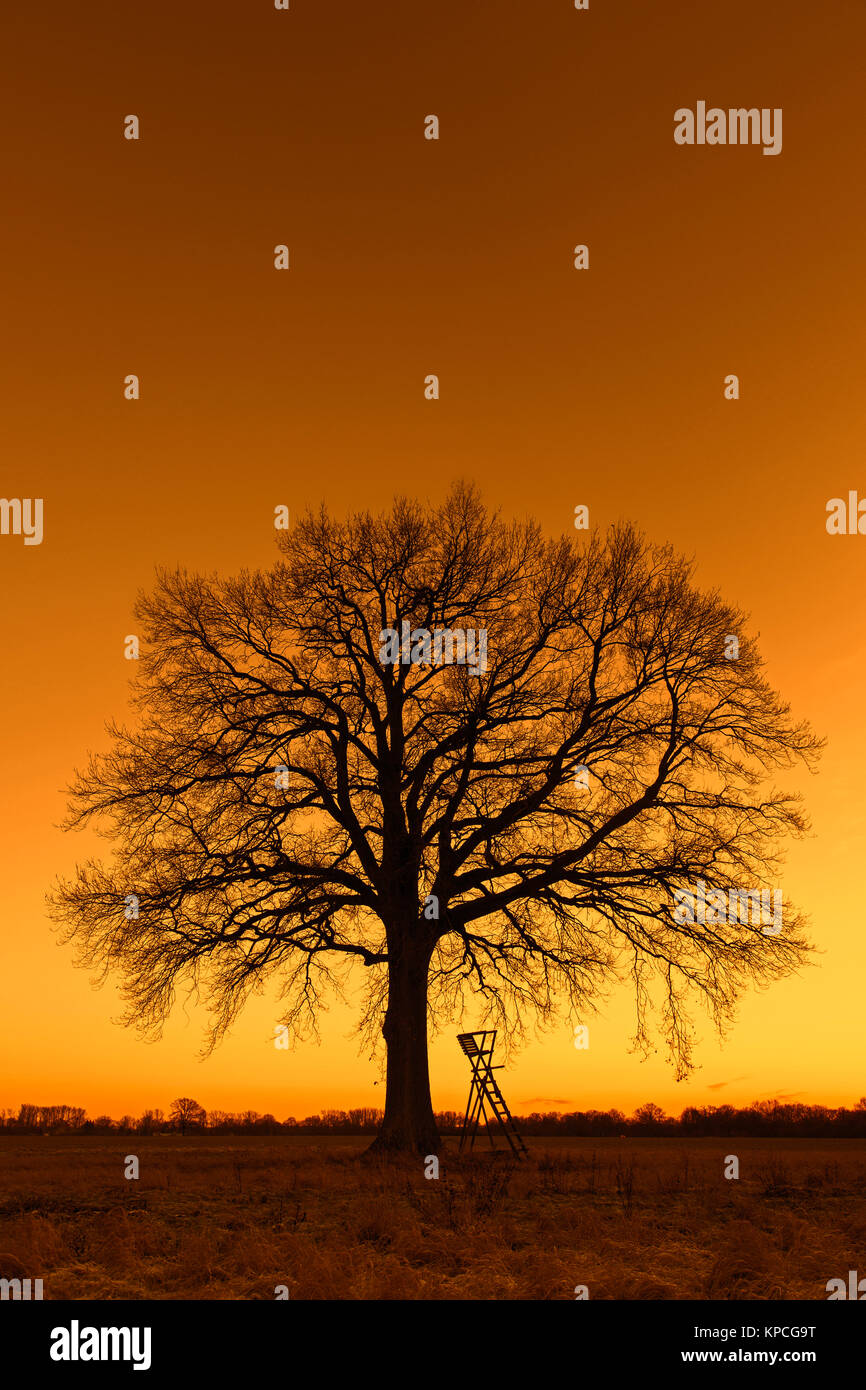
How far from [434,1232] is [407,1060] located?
9.57m

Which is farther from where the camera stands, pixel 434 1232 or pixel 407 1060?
pixel 407 1060

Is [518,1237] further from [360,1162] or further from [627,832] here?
[627,832]

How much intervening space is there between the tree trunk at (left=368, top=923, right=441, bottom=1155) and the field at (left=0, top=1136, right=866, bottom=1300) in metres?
1.92

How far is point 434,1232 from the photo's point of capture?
12133mm

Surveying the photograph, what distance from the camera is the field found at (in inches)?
384

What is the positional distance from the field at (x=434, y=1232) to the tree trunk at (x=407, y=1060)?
1920 millimetres

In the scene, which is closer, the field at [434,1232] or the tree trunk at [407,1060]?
the field at [434,1232]

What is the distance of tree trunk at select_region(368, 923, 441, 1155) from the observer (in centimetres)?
2128

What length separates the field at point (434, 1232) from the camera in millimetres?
9750

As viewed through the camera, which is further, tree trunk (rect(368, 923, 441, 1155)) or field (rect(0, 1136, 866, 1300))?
tree trunk (rect(368, 923, 441, 1155))

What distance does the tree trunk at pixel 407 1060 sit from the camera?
2128 cm

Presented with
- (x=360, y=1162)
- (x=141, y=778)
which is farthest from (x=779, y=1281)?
(x=141, y=778)
